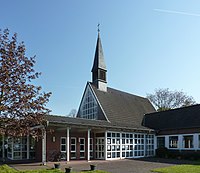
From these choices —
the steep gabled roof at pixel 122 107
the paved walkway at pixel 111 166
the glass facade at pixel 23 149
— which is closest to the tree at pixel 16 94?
the paved walkway at pixel 111 166

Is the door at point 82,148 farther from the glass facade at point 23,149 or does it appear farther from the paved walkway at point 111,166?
the paved walkway at point 111,166

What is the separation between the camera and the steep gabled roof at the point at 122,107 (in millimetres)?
26670

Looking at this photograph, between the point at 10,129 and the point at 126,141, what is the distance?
16858 millimetres

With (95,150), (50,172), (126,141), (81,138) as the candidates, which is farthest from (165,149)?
(50,172)

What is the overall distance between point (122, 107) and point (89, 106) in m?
4.07

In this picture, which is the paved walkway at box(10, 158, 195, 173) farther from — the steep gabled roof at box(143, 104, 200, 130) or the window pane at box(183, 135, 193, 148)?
the steep gabled roof at box(143, 104, 200, 130)

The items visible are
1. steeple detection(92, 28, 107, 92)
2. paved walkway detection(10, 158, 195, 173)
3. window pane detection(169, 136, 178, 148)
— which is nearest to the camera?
paved walkway detection(10, 158, 195, 173)

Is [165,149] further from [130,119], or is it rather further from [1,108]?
Answer: [1,108]

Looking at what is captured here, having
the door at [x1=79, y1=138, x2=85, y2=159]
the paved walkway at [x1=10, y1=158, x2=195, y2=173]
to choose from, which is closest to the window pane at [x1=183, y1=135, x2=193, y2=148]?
the paved walkway at [x1=10, y1=158, x2=195, y2=173]

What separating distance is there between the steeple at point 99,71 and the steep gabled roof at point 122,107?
2.78 ft

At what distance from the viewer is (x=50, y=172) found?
12203 millimetres

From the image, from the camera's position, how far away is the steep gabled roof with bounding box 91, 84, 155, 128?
87.5 feet

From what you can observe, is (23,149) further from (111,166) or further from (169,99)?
(169,99)

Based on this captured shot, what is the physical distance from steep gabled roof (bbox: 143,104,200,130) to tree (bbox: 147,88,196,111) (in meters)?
19.2
